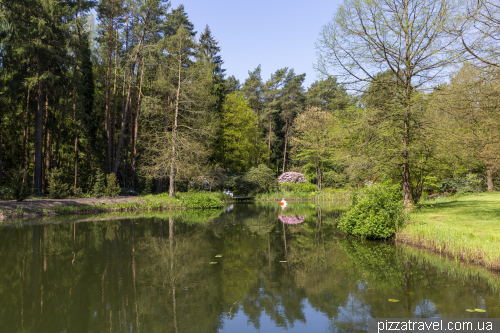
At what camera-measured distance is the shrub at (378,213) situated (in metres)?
10.4

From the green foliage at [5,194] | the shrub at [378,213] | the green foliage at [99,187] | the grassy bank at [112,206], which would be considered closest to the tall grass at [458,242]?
the shrub at [378,213]

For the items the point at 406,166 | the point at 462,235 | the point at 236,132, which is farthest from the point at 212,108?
the point at 462,235

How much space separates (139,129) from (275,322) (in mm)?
28845

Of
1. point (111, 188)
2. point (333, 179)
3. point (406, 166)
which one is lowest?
point (111, 188)

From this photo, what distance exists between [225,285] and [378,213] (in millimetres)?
6275

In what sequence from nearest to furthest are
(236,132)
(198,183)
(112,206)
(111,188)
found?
(112,206)
(111,188)
(198,183)
(236,132)

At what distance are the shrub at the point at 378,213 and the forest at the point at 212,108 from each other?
202 cm

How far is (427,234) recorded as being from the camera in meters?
9.01

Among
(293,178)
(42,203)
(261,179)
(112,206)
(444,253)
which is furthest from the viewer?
(293,178)

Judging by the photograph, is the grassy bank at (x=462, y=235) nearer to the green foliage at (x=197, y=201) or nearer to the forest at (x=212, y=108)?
the forest at (x=212, y=108)

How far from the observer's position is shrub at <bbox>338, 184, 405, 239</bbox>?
10.4 metres

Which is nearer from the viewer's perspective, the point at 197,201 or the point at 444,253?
the point at 444,253

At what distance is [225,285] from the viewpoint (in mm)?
6230

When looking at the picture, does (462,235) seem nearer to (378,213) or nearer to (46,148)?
(378,213)
